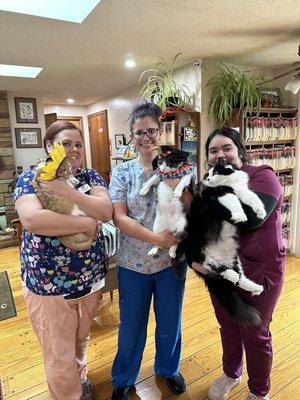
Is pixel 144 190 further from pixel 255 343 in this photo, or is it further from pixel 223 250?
pixel 255 343

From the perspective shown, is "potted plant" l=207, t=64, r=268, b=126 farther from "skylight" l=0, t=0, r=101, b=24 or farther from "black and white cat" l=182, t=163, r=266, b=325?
"black and white cat" l=182, t=163, r=266, b=325

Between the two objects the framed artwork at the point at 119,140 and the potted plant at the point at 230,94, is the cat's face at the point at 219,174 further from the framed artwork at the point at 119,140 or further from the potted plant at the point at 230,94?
the framed artwork at the point at 119,140

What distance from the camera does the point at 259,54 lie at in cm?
283

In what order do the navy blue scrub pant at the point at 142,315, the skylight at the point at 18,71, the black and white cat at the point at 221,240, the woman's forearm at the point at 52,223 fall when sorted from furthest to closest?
the skylight at the point at 18,71 < the navy blue scrub pant at the point at 142,315 < the black and white cat at the point at 221,240 < the woman's forearm at the point at 52,223

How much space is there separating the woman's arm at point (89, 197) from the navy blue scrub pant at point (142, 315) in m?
0.37

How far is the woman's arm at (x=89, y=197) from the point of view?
107 cm

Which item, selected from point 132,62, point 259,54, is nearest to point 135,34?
point 132,62

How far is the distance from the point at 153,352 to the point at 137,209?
1.16 m

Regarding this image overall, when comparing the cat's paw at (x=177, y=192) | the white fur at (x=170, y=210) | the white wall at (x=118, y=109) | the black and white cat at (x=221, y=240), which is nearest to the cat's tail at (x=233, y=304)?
the black and white cat at (x=221, y=240)

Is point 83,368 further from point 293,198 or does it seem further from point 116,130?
point 116,130

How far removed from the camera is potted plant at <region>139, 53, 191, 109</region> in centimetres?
292

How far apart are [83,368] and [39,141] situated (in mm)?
4173

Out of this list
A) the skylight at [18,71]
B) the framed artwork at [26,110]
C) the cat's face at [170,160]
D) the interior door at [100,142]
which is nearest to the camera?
the cat's face at [170,160]

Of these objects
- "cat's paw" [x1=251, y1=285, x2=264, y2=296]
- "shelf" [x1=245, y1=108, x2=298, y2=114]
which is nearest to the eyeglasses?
"cat's paw" [x1=251, y1=285, x2=264, y2=296]
